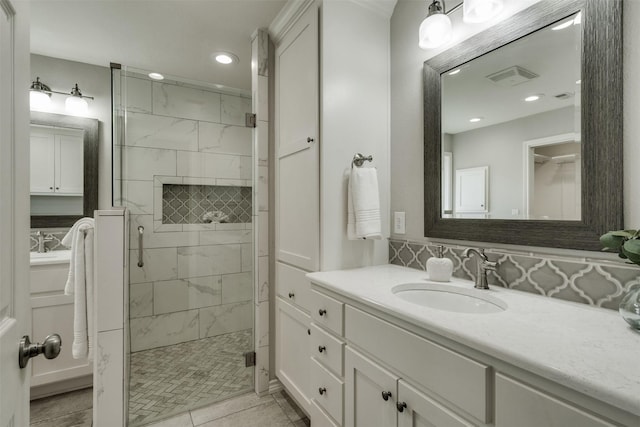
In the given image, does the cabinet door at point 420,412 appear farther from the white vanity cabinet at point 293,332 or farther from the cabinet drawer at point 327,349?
the white vanity cabinet at point 293,332

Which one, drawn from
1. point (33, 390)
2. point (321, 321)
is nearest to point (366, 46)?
point (321, 321)

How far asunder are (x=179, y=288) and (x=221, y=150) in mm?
1271

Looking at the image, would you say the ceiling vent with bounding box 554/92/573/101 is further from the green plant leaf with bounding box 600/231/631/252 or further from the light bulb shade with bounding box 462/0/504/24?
the green plant leaf with bounding box 600/231/631/252

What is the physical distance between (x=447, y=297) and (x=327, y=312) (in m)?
0.51

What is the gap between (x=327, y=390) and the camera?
125 cm

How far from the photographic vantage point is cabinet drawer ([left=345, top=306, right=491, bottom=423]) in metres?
→ 0.67

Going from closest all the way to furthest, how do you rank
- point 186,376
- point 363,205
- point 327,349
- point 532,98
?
1. point 532,98
2. point 327,349
3. point 363,205
4. point 186,376

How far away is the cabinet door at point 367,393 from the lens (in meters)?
0.92

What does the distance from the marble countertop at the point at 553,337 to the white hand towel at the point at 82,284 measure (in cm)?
139

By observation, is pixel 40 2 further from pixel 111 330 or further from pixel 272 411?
pixel 272 411

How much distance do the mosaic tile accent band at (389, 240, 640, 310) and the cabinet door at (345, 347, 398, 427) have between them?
2.04 feet

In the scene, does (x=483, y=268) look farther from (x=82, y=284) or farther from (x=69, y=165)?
(x=69, y=165)

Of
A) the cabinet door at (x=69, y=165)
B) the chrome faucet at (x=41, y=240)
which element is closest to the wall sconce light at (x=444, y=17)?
the cabinet door at (x=69, y=165)

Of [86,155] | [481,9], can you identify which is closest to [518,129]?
[481,9]
